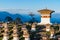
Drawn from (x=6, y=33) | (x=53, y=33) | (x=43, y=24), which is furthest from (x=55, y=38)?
(x=43, y=24)

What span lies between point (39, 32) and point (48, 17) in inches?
272

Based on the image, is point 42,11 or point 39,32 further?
point 42,11

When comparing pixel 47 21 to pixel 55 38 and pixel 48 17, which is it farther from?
pixel 55 38

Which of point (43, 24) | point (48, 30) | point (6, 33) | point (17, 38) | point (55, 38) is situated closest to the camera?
point (55, 38)

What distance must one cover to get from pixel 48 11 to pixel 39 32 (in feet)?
22.6

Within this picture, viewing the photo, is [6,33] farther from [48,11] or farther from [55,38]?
[48,11]

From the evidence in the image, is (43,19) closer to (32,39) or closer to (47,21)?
(47,21)

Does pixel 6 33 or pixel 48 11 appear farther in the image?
pixel 48 11

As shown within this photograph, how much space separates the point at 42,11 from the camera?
3581 centimetres

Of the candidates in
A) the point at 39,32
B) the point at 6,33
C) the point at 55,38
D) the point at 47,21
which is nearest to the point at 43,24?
the point at 47,21

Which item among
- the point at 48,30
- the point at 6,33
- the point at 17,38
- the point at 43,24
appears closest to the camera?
the point at 17,38

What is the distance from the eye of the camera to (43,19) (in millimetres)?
35906

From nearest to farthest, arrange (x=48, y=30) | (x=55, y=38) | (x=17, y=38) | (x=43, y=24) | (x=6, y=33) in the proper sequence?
(x=55, y=38) < (x=17, y=38) < (x=6, y=33) < (x=48, y=30) < (x=43, y=24)

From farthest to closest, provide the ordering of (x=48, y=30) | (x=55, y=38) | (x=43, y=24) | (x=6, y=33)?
1. (x=43, y=24)
2. (x=48, y=30)
3. (x=6, y=33)
4. (x=55, y=38)
